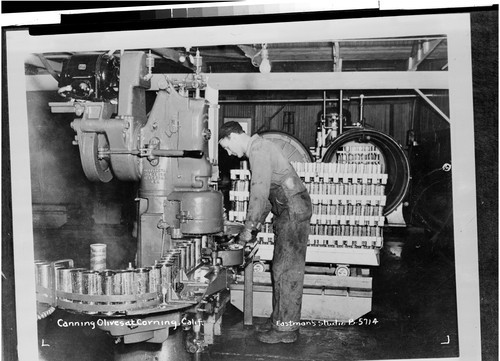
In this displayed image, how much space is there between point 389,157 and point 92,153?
7.82 ft

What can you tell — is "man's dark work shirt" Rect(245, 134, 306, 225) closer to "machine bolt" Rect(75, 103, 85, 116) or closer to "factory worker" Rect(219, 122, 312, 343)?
"factory worker" Rect(219, 122, 312, 343)

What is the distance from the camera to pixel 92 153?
1744 mm

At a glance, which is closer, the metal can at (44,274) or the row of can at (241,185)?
the metal can at (44,274)

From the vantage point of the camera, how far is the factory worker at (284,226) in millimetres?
2074

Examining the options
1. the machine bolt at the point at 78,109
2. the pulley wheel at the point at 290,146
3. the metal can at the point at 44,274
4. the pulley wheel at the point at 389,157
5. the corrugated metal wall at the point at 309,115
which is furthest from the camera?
the pulley wheel at the point at 290,146

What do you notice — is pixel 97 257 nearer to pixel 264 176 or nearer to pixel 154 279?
pixel 154 279

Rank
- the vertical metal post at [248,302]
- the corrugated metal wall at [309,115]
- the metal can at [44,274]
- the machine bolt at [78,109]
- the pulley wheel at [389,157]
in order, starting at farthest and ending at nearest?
the pulley wheel at [389,157], the corrugated metal wall at [309,115], the vertical metal post at [248,302], the machine bolt at [78,109], the metal can at [44,274]

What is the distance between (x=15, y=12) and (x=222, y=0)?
0.93 meters

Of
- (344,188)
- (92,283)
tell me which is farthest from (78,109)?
(344,188)

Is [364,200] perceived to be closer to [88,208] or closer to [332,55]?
[332,55]

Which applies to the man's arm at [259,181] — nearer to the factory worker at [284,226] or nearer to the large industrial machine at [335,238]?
the factory worker at [284,226]

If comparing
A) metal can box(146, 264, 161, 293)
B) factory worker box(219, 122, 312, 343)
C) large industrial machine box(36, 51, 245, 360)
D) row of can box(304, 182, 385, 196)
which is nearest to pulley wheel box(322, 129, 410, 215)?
row of can box(304, 182, 385, 196)

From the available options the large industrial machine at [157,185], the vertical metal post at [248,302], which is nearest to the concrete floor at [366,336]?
the vertical metal post at [248,302]

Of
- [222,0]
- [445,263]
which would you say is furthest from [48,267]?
[445,263]
